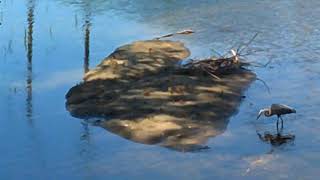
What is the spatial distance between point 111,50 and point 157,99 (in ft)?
9.39

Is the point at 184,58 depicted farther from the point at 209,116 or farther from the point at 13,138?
the point at 13,138

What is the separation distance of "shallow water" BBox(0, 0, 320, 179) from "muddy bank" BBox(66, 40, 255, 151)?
6.1 inches

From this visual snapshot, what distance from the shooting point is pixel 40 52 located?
11.2m

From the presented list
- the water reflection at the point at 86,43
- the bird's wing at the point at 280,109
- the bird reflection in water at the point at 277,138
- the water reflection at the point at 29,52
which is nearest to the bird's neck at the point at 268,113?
the bird's wing at the point at 280,109

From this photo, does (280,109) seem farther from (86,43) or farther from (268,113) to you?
(86,43)

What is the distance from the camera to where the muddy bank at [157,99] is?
770cm

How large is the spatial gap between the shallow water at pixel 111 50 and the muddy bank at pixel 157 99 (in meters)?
0.16

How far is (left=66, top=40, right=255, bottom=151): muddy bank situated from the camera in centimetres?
A: 770

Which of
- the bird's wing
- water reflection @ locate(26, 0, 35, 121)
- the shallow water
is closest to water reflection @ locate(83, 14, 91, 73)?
the shallow water

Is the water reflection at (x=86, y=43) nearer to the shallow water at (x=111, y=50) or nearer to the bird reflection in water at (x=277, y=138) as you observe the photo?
the shallow water at (x=111, y=50)

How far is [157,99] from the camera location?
846 cm

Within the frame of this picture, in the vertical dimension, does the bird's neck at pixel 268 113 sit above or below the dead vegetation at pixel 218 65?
below

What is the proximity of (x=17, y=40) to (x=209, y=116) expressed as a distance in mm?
4853

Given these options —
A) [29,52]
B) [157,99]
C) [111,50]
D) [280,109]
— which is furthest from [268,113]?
[29,52]
